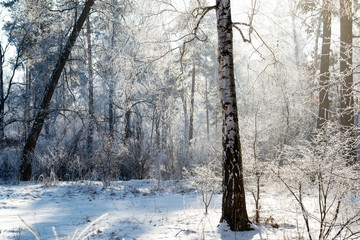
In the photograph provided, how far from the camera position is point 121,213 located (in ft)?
16.6

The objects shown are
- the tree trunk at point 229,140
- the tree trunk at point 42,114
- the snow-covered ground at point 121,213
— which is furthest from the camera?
the tree trunk at point 42,114

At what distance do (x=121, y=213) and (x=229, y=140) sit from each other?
8.64ft

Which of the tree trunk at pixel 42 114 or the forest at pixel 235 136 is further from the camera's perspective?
the tree trunk at pixel 42 114

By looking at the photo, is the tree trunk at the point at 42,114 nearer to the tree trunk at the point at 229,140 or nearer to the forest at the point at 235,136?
the forest at the point at 235,136

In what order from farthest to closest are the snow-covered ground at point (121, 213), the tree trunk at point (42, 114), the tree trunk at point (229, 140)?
the tree trunk at point (42, 114) → the tree trunk at point (229, 140) → the snow-covered ground at point (121, 213)

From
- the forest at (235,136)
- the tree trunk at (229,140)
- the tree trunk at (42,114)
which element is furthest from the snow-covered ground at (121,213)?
the tree trunk at (42,114)

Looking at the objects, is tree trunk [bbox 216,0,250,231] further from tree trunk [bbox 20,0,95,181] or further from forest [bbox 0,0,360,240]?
tree trunk [bbox 20,0,95,181]

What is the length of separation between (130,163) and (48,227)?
7.15 m

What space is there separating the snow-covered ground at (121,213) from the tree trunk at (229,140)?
0.24m

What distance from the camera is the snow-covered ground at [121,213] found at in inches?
146

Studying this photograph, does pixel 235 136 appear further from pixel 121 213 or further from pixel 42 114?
pixel 42 114

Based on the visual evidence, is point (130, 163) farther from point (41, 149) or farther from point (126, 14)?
point (126, 14)

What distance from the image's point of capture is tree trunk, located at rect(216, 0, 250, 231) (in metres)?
3.96

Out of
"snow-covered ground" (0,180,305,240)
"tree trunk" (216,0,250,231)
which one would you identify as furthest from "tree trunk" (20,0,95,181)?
"tree trunk" (216,0,250,231)
